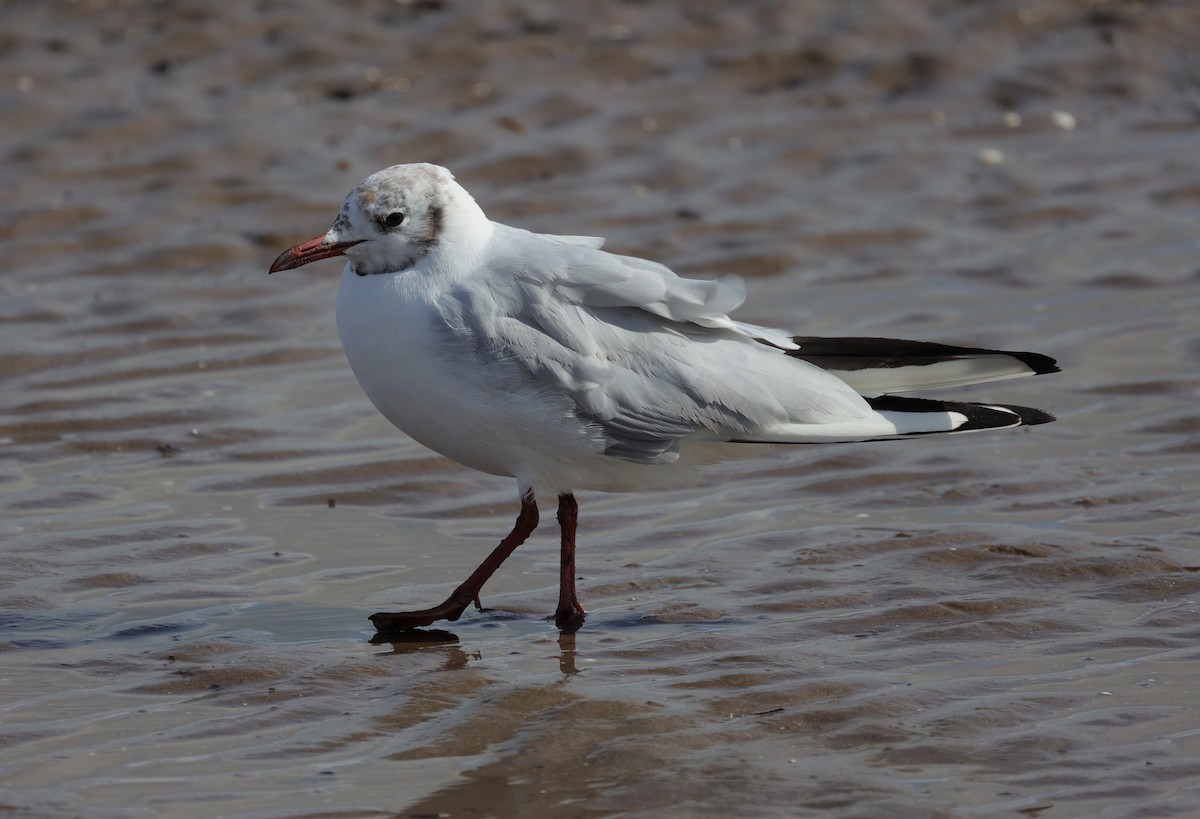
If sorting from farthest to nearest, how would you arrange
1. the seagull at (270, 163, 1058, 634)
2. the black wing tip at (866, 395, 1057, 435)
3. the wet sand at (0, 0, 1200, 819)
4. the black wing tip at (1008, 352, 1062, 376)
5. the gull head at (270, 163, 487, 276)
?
the black wing tip at (1008, 352, 1062, 376) → the black wing tip at (866, 395, 1057, 435) → the gull head at (270, 163, 487, 276) → the seagull at (270, 163, 1058, 634) → the wet sand at (0, 0, 1200, 819)

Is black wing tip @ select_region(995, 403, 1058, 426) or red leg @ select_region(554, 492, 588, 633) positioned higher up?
black wing tip @ select_region(995, 403, 1058, 426)

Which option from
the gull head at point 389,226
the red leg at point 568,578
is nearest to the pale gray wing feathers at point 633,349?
the gull head at point 389,226

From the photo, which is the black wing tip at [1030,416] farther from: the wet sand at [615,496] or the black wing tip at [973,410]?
the wet sand at [615,496]

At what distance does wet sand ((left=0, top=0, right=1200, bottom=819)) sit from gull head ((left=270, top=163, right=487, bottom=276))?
47.2 inches

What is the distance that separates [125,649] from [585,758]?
1.69 m

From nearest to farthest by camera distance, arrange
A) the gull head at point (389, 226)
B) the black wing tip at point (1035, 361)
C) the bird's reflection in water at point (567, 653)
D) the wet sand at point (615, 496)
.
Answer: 1. the wet sand at point (615, 496)
2. the bird's reflection in water at point (567, 653)
3. the gull head at point (389, 226)
4. the black wing tip at point (1035, 361)

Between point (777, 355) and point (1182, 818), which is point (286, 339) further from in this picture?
point (1182, 818)

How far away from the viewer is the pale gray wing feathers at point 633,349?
18.0 feet

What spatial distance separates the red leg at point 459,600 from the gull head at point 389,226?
88cm

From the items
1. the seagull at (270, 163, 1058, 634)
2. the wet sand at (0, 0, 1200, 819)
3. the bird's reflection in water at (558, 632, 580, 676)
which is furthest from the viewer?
the seagull at (270, 163, 1058, 634)

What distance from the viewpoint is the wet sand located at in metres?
4.68

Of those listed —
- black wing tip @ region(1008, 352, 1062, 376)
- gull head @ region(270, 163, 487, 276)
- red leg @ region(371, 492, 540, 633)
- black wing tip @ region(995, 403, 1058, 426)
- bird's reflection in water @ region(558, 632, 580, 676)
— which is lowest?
bird's reflection in water @ region(558, 632, 580, 676)

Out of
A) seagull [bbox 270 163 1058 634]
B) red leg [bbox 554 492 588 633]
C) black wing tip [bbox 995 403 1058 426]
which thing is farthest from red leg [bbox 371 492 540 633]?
black wing tip [bbox 995 403 1058 426]

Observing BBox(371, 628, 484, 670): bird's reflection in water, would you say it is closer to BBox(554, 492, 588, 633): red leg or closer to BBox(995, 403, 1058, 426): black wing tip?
BBox(554, 492, 588, 633): red leg
